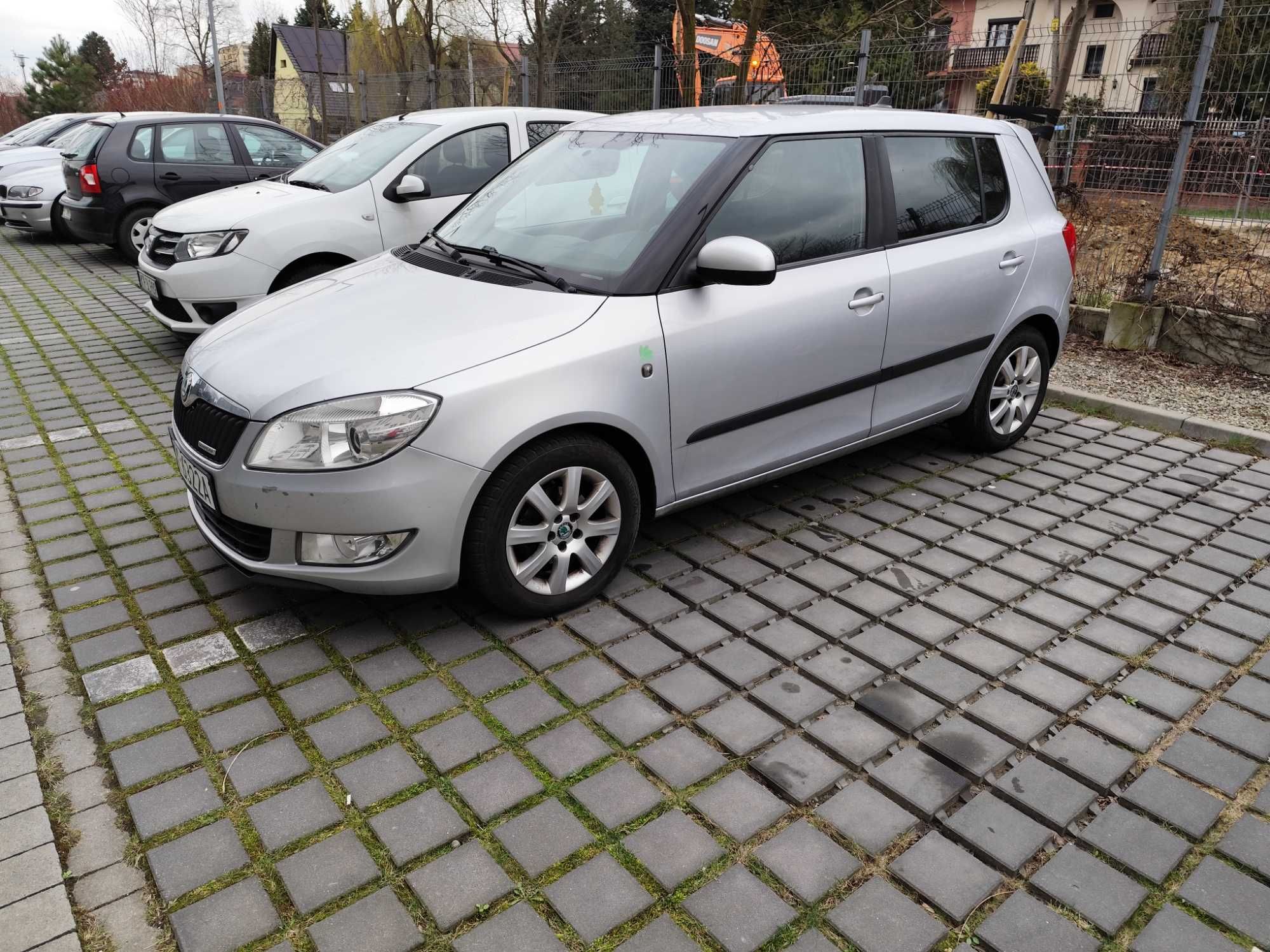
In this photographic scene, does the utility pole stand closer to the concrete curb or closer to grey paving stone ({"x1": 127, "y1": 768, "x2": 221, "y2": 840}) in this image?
the concrete curb

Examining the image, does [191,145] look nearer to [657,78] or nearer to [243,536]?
[657,78]

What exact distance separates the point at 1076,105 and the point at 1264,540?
1102cm

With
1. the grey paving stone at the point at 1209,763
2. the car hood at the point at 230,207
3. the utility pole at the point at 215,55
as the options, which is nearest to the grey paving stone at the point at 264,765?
the grey paving stone at the point at 1209,763

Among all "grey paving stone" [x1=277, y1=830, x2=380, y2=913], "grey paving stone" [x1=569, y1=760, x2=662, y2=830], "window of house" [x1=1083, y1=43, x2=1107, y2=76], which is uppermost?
"window of house" [x1=1083, y1=43, x2=1107, y2=76]

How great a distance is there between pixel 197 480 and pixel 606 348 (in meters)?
1.63

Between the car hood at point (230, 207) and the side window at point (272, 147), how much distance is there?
Answer: 13.2ft

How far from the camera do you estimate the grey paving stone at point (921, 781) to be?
2.65 meters

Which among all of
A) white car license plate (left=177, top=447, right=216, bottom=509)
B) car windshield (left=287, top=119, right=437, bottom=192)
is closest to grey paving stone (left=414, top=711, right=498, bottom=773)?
white car license plate (left=177, top=447, right=216, bottom=509)

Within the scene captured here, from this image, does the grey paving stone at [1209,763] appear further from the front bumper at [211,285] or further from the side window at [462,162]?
the front bumper at [211,285]

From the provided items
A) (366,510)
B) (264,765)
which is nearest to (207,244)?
(366,510)

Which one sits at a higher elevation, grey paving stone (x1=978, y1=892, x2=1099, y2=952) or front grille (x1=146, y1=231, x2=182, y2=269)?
front grille (x1=146, y1=231, x2=182, y2=269)

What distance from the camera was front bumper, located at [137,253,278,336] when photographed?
6426 millimetres

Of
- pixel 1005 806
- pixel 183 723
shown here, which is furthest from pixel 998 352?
pixel 183 723

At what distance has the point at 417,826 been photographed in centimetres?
257
